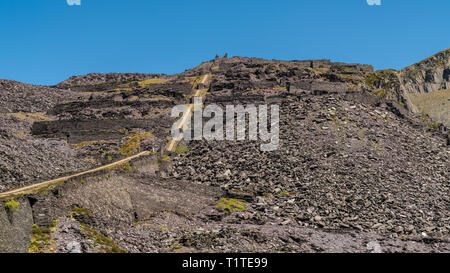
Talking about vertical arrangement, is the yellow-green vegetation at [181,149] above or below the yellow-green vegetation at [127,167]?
above

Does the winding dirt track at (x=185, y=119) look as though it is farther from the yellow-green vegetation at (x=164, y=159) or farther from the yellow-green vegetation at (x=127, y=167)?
the yellow-green vegetation at (x=127, y=167)

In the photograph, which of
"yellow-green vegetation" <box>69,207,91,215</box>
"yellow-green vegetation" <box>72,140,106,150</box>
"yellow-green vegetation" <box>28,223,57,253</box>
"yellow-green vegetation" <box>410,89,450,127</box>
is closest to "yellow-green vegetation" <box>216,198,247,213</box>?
"yellow-green vegetation" <box>69,207,91,215</box>

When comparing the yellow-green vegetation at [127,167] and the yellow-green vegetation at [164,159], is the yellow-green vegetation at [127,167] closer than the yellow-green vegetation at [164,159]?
Yes

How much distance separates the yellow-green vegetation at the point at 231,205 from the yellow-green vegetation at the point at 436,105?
305ft

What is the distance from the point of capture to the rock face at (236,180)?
28.1 meters

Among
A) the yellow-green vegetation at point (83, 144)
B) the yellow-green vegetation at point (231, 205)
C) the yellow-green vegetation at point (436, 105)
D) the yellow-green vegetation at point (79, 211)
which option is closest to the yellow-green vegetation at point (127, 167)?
the yellow-green vegetation at point (231, 205)

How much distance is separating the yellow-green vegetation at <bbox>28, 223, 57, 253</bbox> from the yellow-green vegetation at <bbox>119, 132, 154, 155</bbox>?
30045mm

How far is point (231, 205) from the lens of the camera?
3784cm

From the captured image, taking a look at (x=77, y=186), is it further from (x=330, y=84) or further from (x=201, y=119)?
(x=330, y=84)

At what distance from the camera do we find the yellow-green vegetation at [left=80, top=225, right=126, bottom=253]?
24.6 meters

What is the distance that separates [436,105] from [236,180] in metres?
112

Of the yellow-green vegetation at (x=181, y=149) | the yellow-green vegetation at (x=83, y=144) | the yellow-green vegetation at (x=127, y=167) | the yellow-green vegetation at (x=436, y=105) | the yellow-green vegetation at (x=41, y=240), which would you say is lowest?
the yellow-green vegetation at (x=41, y=240)

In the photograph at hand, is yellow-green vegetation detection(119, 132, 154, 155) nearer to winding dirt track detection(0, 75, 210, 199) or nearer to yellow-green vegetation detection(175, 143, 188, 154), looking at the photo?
winding dirt track detection(0, 75, 210, 199)

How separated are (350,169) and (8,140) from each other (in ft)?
107
